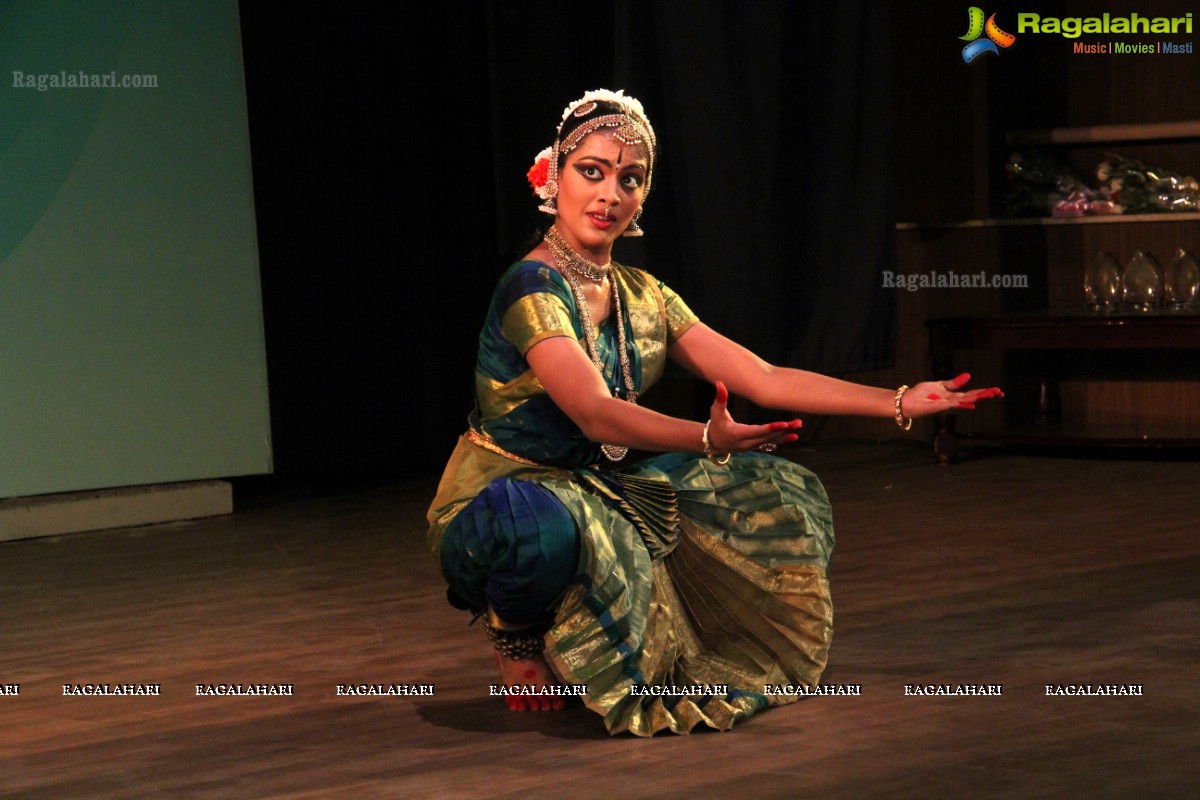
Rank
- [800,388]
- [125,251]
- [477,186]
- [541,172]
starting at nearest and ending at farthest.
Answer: [800,388]
[541,172]
[125,251]
[477,186]

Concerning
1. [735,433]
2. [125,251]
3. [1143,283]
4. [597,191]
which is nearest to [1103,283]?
[1143,283]

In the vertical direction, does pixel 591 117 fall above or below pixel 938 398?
above

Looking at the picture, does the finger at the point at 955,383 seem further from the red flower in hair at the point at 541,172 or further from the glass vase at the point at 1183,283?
the glass vase at the point at 1183,283

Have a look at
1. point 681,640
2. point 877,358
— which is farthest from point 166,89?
point 681,640

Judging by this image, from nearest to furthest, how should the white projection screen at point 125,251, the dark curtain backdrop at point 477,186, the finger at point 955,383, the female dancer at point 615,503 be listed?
the finger at point 955,383, the female dancer at point 615,503, the white projection screen at point 125,251, the dark curtain backdrop at point 477,186

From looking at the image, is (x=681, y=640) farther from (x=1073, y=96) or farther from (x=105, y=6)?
(x=1073, y=96)

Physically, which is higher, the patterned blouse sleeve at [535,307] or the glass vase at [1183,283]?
the patterned blouse sleeve at [535,307]

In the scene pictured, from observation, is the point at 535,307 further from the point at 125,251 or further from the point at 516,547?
the point at 125,251

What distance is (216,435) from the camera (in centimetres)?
502

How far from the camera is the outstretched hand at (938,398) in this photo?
2375 millimetres

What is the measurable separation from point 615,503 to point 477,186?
11.2 ft

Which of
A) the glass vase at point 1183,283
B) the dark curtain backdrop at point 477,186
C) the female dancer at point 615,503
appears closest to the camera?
the female dancer at point 615,503

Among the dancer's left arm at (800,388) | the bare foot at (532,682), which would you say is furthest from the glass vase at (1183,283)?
the bare foot at (532,682)

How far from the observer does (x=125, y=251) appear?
191 inches
